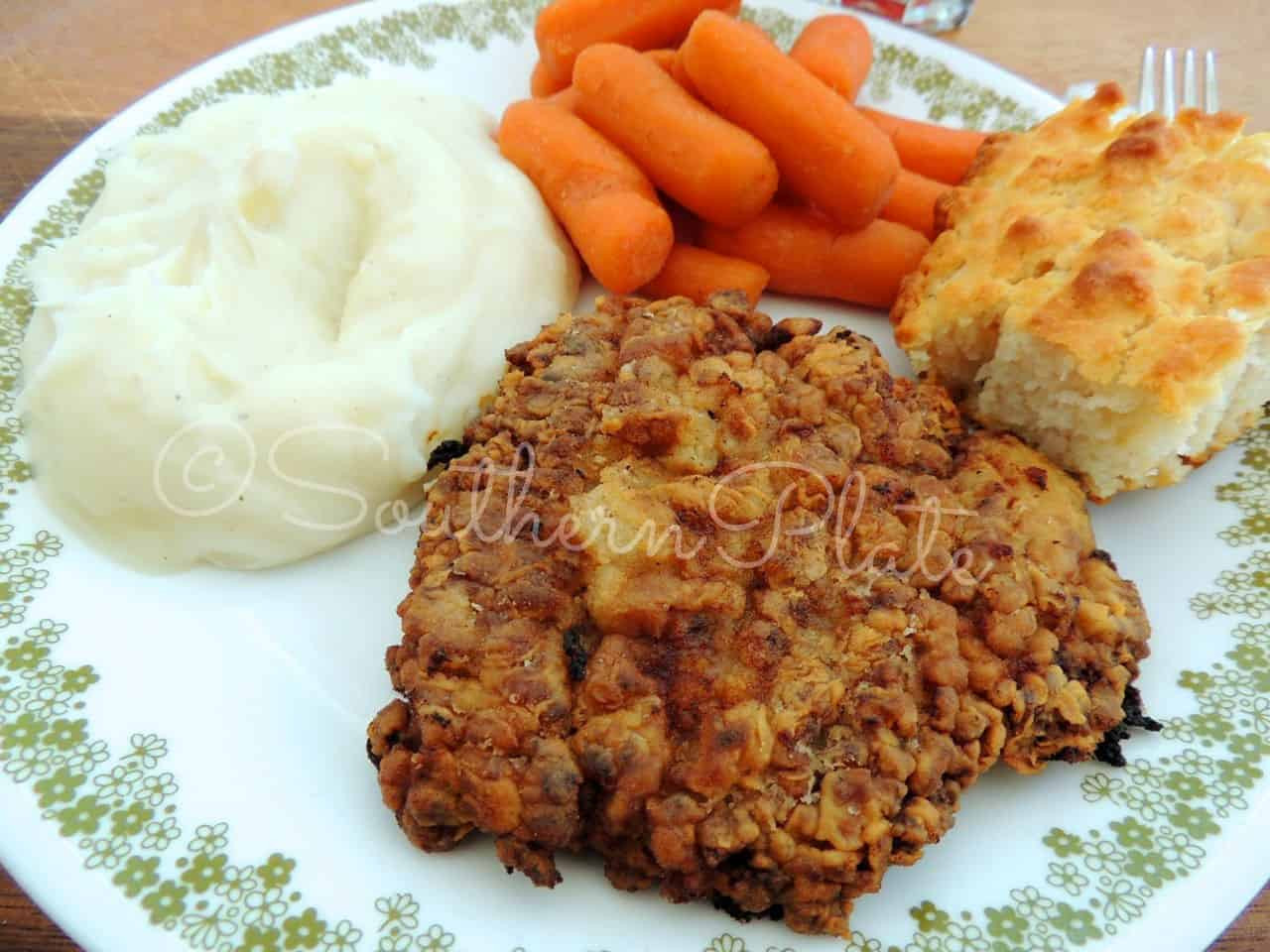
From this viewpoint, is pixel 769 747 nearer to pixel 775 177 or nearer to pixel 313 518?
pixel 313 518

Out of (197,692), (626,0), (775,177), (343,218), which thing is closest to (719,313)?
(775,177)

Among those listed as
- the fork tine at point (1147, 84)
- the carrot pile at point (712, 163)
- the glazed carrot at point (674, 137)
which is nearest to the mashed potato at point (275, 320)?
the carrot pile at point (712, 163)

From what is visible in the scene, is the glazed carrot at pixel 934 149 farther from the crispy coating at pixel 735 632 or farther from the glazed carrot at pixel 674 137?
the crispy coating at pixel 735 632

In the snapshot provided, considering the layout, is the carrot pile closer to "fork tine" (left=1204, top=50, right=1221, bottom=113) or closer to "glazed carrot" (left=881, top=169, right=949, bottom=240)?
"glazed carrot" (left=881, top=169, right=949, bottom=240)
